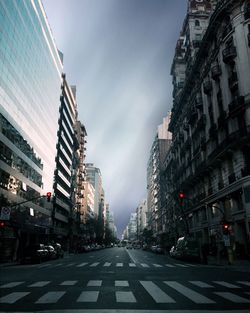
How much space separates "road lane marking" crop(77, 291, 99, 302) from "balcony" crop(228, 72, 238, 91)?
3044cm

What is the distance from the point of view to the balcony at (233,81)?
113 ft

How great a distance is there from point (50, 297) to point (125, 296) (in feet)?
7.90

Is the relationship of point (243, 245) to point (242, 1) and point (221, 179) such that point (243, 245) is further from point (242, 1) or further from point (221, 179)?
point (242, 1)

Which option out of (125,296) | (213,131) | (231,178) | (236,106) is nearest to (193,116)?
(213,131)

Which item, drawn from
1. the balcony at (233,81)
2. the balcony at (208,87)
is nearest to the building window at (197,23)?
the balcony at (208,87)

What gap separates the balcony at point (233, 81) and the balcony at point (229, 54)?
1711mm

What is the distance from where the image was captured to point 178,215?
68312mm

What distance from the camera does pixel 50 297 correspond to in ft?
31.7

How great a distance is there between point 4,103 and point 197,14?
42.2 m

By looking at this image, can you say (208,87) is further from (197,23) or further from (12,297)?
(12,297)

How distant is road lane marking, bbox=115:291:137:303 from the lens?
909 cm

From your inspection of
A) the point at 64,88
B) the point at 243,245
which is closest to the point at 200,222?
the point at 243,245

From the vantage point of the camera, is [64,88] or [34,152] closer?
[34,152]

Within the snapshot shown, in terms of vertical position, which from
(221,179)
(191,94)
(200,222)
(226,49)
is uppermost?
(191,94)
